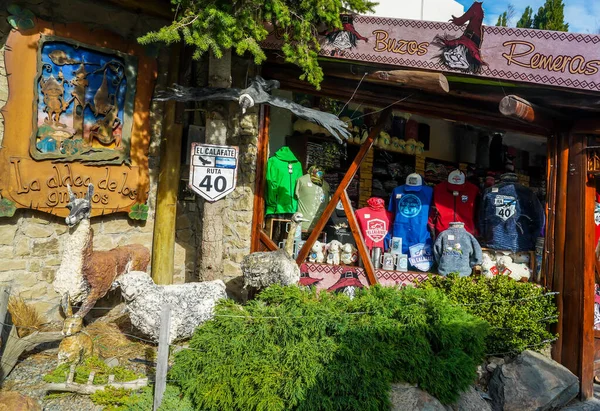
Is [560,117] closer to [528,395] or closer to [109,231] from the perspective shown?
[528,395]

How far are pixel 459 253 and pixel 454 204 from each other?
1077 millimetres

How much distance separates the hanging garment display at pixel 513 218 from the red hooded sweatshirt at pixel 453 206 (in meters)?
0.48

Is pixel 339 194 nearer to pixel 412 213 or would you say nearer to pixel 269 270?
pixel 412 213

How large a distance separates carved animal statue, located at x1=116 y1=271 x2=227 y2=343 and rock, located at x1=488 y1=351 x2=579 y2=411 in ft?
11.1

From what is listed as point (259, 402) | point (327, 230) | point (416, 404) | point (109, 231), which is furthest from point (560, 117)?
point (109, 231)

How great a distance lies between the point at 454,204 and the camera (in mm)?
7812

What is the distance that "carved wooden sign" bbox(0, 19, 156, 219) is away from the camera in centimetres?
586

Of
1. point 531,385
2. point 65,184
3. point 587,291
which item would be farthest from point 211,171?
point 587,291

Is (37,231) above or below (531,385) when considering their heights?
above

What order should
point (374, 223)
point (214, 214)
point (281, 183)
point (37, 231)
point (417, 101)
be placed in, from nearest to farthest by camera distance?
point (37, 231), point (214, 214), point (417, 101), point (281, 183), point (374, 223)

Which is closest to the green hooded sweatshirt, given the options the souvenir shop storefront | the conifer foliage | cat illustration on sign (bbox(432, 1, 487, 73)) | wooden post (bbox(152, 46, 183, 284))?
the souvenir shop storefront

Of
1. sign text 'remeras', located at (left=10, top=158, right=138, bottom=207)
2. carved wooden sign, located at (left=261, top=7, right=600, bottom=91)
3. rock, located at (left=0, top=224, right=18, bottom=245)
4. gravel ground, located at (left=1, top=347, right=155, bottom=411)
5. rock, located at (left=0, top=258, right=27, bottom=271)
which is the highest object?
carved wooden sign, located at (left=261, top=7, right=600, bottom=91)

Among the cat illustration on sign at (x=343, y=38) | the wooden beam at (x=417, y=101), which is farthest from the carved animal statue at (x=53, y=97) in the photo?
the cat illustration on sign at (x=343, y=38)

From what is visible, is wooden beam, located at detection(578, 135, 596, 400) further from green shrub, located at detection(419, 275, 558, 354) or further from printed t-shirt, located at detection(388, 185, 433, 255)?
printed t-shirt, located at detection(388, 185, 433, 255)
